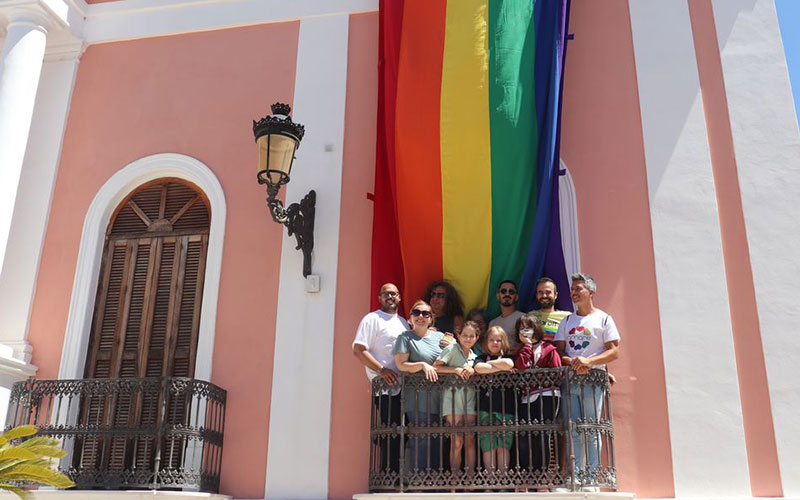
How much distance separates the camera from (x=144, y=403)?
318 inches

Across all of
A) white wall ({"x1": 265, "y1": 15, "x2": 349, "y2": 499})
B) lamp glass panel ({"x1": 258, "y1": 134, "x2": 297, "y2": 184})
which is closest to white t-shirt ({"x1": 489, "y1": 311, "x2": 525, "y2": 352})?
white wall ({"x1": 265, "y1": 15, "x2": 349, "y2": 499})

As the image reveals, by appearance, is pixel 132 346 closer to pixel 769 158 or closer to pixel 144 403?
pixel 144 403

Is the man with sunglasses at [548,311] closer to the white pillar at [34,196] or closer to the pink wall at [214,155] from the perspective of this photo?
the pink wall at [214,155]

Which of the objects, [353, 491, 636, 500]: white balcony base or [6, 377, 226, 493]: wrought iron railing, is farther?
[6, 377, 226, 493]: wrought iron railing

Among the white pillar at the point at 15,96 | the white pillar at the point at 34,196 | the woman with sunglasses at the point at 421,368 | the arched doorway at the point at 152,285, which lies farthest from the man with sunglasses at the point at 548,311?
the white pillar at the point at 15,96

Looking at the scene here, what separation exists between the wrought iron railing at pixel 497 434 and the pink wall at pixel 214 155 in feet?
4.86

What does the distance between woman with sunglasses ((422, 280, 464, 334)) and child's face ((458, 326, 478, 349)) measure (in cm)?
47

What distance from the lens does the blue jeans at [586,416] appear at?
651 centimetres

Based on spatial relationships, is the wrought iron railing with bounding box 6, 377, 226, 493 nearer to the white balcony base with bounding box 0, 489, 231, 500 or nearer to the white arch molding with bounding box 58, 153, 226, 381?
the white balcony base with bounding box 0, 489, 231, 500

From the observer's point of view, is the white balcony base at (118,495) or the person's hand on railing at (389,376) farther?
the white balcony base at (118,495)

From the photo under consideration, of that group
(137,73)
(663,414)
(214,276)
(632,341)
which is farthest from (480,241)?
(137,73)

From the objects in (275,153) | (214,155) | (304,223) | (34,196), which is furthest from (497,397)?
(34,196)

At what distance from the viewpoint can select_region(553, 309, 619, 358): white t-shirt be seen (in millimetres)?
6836

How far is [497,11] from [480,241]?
213cm
